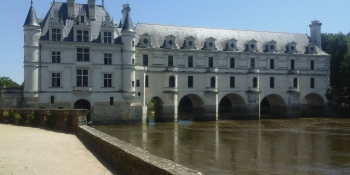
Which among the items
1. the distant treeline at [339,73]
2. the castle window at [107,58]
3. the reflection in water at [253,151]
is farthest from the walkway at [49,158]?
the distant treeline at [339,73]

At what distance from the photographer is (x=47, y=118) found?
2598 centimetres

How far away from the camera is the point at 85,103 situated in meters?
43.3

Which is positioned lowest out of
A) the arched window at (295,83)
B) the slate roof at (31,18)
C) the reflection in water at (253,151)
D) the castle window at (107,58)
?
the reflection in water at (253,151)

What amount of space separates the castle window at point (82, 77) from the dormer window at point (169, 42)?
33.9ft

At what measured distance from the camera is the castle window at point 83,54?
41688mm

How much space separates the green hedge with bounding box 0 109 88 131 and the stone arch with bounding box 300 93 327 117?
3902cm

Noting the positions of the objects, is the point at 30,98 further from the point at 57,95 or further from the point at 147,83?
the point at 147,83

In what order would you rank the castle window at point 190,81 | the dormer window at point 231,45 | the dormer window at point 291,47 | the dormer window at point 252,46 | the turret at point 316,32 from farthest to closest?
the turret at point 316,32 < the dormer window at point 291,47 < the dormer window at point 252,46 < the dormer window at point 231,45 < the castle window at point 190,81

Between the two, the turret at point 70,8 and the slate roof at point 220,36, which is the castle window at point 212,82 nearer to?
the slate roof at point 220,36

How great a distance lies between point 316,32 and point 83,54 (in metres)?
34.9

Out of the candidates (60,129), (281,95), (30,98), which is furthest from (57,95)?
(281,95)

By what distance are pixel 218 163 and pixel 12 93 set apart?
1119 inches

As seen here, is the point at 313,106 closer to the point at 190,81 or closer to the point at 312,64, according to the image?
the point at 312,64

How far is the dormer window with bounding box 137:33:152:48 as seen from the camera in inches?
1807
